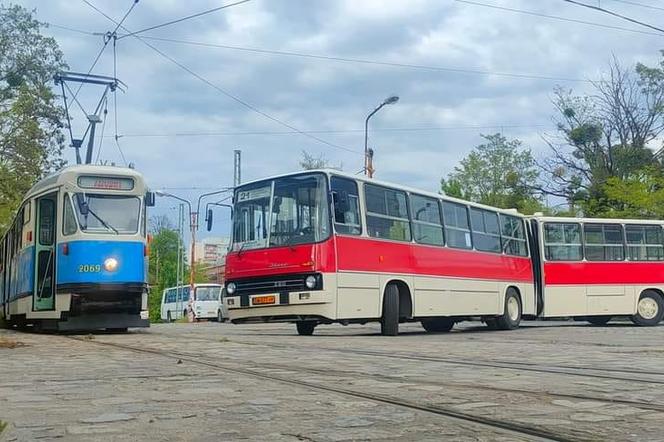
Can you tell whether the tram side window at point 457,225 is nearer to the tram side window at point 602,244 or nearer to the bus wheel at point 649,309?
the tram side window at point 602,244

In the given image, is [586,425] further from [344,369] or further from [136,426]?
[344,369]

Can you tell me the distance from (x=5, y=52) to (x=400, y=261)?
73.6 feet

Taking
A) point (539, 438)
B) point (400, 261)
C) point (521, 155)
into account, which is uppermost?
point (521, 155)

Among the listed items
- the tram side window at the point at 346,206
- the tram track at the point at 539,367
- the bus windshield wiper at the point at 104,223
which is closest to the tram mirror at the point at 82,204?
the bus windshield wiper at the point at 104,223

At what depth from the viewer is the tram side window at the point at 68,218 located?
15.4 metres

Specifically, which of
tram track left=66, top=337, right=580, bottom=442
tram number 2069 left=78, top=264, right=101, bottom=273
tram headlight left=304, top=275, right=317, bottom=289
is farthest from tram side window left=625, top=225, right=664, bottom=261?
tram track left=66, top=337, right=580, bottom=442

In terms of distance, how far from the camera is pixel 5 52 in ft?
103

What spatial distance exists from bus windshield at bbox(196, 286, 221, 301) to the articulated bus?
29855 millimetres

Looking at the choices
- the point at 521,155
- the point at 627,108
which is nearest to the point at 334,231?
the point at 627,108

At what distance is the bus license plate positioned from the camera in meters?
14.3

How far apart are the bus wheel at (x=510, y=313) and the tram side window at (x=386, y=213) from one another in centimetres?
490

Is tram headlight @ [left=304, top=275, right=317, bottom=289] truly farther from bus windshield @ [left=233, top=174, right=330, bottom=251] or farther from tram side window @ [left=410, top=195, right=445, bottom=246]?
tram side window @ [left=410, top=195, right=445, bottom=246]

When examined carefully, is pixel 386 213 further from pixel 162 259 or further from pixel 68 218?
pixel 162 259

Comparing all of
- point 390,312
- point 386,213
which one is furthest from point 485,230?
point 390,312
